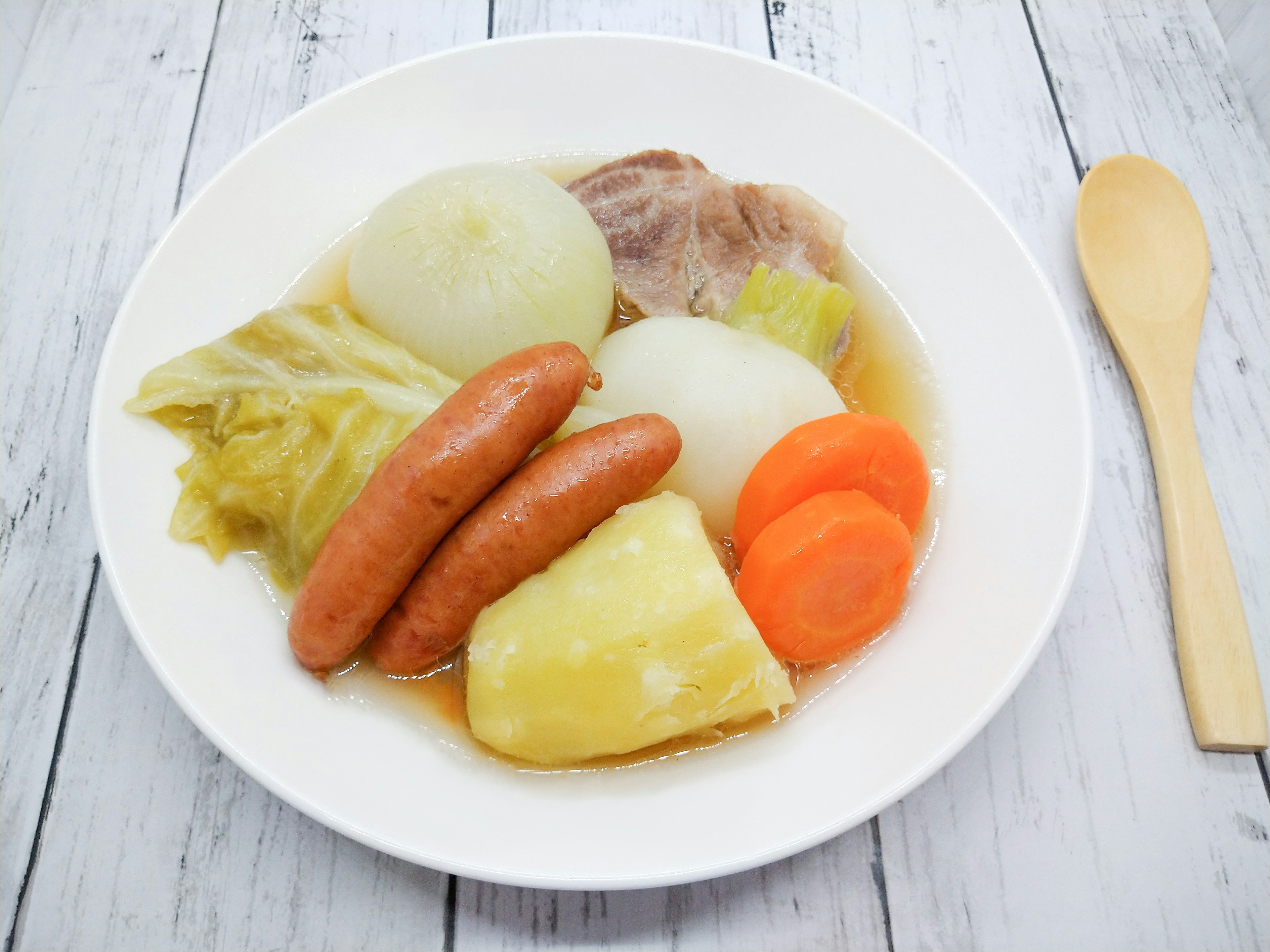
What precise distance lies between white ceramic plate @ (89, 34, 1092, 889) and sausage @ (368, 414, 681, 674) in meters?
0.23

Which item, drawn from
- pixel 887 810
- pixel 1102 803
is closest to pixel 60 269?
pixel 887 810

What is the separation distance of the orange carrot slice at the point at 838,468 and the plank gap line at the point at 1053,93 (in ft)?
4.92

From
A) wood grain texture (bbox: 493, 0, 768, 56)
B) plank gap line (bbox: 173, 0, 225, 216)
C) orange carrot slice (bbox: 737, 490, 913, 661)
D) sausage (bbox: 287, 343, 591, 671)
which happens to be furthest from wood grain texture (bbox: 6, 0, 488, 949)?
wood grain texture (bbox: 493, 0, 768, 56)

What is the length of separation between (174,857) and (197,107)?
100 inches

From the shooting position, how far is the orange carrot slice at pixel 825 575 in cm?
182

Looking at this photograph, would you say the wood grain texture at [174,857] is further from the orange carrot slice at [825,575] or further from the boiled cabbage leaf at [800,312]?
the boiled cabbage leaf at [800,312]

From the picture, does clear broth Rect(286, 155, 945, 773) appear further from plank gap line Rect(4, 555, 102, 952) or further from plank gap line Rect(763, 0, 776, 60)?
plank gap line Rect(763, 0, 776, 60)

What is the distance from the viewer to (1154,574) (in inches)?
89.5

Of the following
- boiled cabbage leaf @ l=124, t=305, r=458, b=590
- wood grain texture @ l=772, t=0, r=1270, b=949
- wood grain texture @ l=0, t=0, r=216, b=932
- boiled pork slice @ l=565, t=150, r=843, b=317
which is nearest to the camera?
wood grain texture @ l=772, t=0, r=1270, b=949

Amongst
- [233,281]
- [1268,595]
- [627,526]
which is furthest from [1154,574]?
[233,281]

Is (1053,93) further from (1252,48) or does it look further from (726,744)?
(726,744)

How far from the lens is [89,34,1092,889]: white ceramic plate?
1620 mm

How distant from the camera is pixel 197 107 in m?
3.05

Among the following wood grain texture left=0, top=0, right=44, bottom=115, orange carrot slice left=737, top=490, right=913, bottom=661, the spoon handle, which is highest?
wood grain texture left=0, top=0, right=44, bottom=115
